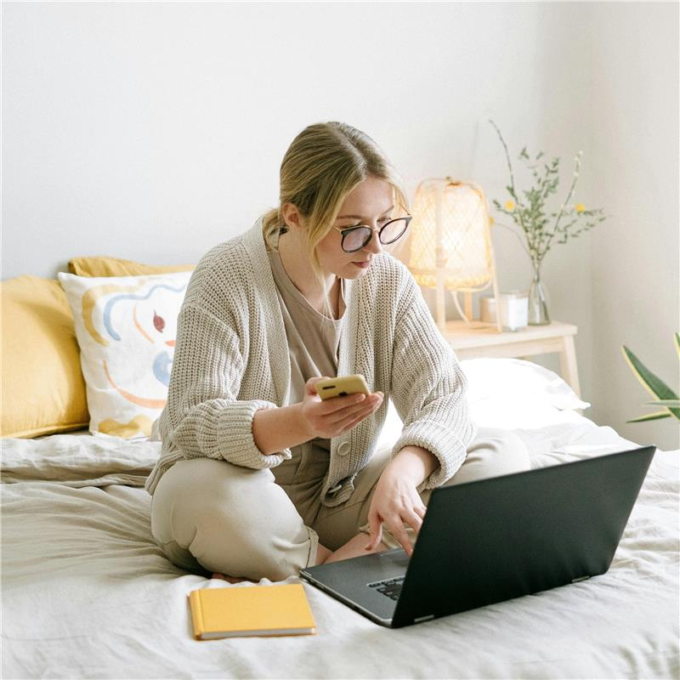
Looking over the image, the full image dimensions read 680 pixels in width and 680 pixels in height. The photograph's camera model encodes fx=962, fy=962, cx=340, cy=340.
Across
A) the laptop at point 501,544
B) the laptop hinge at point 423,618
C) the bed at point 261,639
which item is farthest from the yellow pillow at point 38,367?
the laptop hinge at point 423,618

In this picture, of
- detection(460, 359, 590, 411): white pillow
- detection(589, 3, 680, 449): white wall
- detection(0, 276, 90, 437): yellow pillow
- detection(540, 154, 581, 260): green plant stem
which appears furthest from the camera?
detection(540, 154, 581, 260): green plant stem

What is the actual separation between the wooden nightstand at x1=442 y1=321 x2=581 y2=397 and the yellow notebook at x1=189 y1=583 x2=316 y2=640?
1626 mm

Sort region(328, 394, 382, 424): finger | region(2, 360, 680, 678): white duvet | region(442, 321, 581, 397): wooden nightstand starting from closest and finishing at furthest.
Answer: region(2, 360, 680, 678): white duvet, region(328, 394, 382, 424): finger, region(442, 321, 581, 397): wooden nightstand

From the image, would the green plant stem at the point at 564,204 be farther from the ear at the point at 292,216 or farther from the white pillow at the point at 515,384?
the ear at the point at 292,216

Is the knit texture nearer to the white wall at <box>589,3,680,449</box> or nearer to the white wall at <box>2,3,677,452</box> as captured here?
the white wall at <box>2,3,677,452</box>

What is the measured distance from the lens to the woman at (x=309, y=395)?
4.44 ft

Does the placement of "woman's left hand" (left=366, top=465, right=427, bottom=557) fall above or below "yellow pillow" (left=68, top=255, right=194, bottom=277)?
below

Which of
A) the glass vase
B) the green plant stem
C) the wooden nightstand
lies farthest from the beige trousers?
the green plant stem

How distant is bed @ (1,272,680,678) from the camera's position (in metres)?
1.04

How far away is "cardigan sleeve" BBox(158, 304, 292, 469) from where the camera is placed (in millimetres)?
1372

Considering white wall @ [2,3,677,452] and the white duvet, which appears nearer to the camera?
the white duvet

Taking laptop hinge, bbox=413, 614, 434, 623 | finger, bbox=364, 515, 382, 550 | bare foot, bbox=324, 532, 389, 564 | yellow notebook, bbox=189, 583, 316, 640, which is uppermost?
finger, bbox=364, 515, 382, 550

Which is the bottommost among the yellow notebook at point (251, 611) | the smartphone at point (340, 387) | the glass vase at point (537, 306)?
the yellow notebook at point (251, 611)

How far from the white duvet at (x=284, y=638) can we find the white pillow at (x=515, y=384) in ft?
2.37
